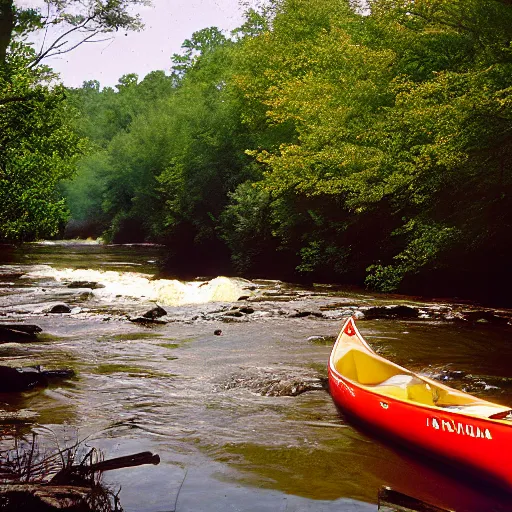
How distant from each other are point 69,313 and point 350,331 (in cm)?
Result: 899

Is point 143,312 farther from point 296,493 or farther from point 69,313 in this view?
point 296,493

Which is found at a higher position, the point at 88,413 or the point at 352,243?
the point at 352,243

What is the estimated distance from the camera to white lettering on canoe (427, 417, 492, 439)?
5496 mm

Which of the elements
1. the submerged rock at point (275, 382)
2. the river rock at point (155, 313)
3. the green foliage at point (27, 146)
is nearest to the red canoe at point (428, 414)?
the submerged rock at point (275, 382)

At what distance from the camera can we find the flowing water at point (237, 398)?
5.71 meters

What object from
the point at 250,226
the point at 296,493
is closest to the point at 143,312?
the point at 296,493

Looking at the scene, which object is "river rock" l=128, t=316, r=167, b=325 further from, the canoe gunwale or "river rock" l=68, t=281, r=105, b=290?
"river rock" l=68, t=281, r=105, b=290

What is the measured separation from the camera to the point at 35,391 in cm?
871

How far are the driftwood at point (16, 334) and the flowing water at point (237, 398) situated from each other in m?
0.27

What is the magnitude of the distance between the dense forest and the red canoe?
804cm

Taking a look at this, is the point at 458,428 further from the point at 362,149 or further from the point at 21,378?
the point at 362,149

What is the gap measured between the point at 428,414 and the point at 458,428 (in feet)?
1.37

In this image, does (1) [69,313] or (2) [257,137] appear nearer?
(1) [69,313]

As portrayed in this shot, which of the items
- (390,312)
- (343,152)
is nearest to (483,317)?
(390,312)
